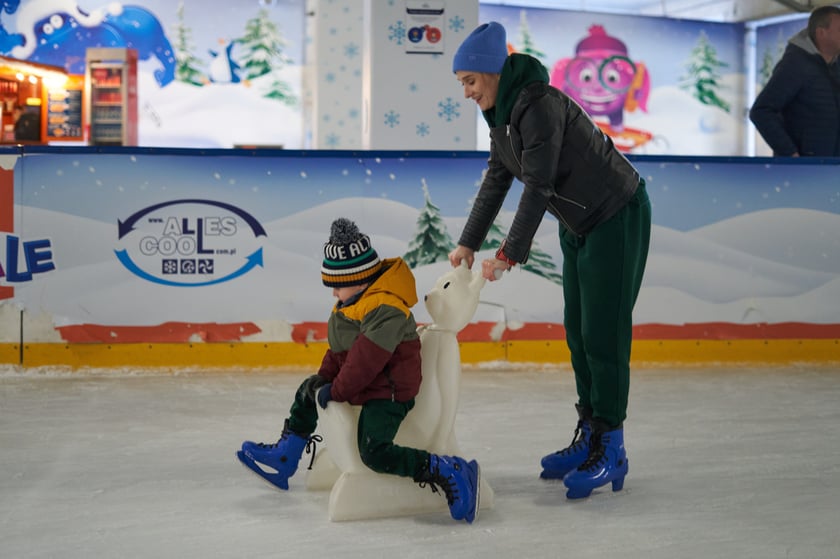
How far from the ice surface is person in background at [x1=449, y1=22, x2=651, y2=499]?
0.79ft

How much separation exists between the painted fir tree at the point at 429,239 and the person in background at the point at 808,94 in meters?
1.80

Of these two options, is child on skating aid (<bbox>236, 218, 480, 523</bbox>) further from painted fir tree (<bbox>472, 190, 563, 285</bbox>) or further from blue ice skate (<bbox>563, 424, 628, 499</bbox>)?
painted fir tree (<bbox>472, 190, 563, 285</bbox>)

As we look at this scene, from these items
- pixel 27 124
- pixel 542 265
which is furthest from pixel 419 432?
pixel 27 124

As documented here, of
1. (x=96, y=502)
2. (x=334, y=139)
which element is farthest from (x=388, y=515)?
(x=334, y=139)

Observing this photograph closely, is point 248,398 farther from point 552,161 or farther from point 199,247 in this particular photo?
point 552,161

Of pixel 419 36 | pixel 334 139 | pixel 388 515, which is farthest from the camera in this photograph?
pixel 334 139

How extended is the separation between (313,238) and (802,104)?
2631 mm

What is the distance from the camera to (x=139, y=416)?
11.5ft

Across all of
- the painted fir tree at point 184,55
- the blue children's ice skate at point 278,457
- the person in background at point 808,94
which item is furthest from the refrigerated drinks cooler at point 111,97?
the blue children's ice skate at point 278,457

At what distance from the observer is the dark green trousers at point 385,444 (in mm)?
2260

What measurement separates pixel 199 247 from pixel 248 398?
0.91 meters

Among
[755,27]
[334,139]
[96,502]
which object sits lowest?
[96,502]

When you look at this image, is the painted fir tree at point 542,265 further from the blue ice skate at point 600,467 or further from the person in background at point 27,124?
the person in background at point 27,124

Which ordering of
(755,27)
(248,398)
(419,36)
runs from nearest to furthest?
(248,398)
(419,36)
(755,27)
